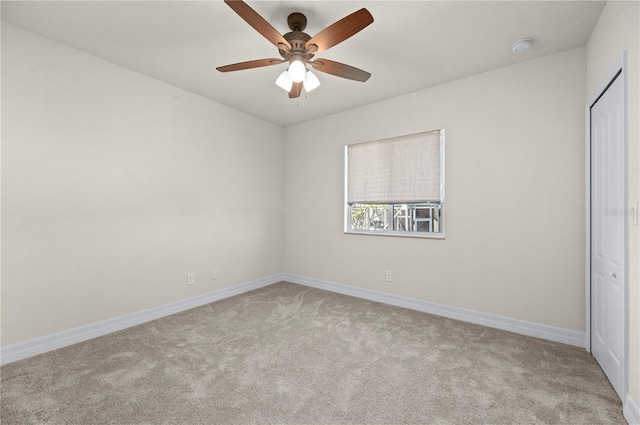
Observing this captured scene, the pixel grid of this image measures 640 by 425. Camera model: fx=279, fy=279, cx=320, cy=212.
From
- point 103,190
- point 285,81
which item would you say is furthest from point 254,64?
point 103,190

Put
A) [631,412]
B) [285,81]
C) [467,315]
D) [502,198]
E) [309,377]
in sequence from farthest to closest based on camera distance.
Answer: [467,315], [502,198], [285,81], [309,377], [631,412]

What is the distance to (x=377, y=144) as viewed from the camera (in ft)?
12.8

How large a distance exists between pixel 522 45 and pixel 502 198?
1.41 m

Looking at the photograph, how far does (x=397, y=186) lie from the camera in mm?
3713

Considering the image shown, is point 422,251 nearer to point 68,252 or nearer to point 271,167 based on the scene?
point 271,167

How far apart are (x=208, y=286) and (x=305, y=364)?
2.05 meters

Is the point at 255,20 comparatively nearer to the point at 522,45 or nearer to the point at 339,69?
the point at 339,69

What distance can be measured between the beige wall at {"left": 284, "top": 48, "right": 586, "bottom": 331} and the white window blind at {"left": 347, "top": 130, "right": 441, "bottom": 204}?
0.16 m

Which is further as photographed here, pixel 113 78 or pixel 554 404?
pixel 113 78

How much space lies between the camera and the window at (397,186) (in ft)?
11.2

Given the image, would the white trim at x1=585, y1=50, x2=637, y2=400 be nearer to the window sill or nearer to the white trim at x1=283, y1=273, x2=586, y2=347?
the white trim at x1=283, y1=273, x2=586, y2=347

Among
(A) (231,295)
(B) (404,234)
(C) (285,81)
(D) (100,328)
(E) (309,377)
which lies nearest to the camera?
(E) (309,377)

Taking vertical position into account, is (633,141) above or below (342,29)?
below

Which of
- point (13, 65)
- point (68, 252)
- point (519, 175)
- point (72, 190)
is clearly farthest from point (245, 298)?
point (519, 175)
